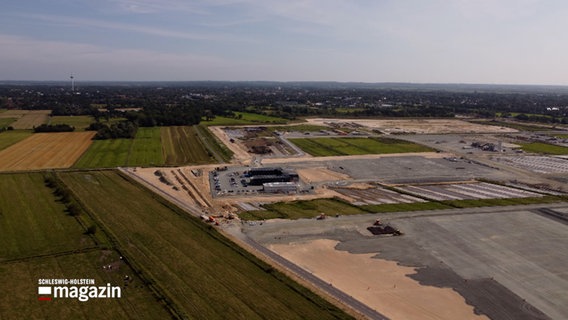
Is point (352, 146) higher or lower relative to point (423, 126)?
lower

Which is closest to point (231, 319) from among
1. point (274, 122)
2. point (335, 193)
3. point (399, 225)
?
point (399, 225)

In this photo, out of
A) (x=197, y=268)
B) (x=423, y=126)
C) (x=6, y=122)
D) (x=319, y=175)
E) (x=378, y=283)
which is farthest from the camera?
(x=423, y=126)

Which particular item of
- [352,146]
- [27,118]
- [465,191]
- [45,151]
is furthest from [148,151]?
[27,118]

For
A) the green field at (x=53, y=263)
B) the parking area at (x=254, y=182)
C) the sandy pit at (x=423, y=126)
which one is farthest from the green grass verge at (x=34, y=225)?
the sandy pit at (x=423, y=126)

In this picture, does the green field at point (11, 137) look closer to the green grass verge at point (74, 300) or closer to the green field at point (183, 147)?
the green field at point (183, 147)

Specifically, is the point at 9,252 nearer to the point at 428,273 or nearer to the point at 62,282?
the point at 62,282

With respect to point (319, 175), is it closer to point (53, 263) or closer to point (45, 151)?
point (53, 263)

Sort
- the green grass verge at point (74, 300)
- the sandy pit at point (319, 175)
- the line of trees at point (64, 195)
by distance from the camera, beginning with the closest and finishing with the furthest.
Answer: the green grass verge at point (74, 300), the line of trees at point (64, 195), the sandy pit at point (319, 175)
